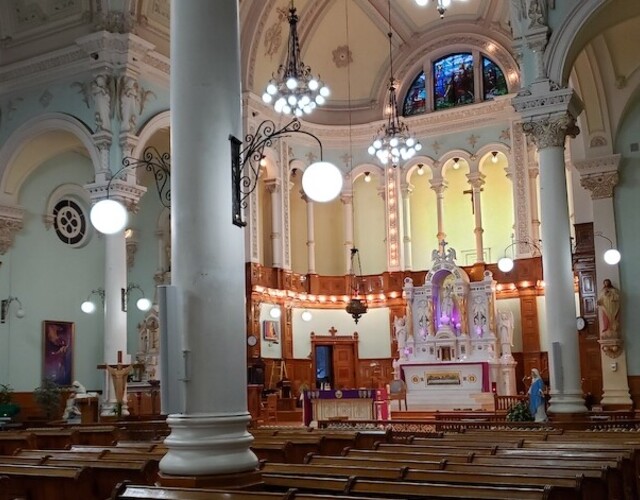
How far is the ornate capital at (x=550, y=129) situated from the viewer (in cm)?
1298

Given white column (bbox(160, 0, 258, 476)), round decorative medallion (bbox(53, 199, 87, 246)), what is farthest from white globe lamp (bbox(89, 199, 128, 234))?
round decorative medallion (bbox(53, 199, 87, 246))

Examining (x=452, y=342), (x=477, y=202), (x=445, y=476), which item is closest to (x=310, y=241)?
(x=477, y=202)

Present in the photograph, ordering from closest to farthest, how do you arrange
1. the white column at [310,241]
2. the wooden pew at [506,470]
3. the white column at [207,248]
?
the white column at [207,248] < the wooden pew at [506,470] < the white column at [310,241]

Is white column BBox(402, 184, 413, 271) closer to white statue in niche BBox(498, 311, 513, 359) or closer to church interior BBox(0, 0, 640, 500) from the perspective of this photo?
church interior BBox(0, 0, 640, 500)

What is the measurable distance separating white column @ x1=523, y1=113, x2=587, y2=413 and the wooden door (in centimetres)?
1267

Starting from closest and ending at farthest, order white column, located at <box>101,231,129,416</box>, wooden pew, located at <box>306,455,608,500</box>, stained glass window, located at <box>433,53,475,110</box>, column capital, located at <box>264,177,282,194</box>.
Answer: wooden pew, located at <box>306,455,608,500</box>
white column, located at <box>101,231,129,416</box>
column capital, located at <box>264,177,282,194</box>
stained glass window, located at <box>433,53,475,110</box>

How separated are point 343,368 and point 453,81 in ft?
31.4

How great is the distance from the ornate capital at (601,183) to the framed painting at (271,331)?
9.43 meters

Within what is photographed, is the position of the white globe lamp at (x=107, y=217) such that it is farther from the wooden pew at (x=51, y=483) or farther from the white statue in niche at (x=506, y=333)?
the white statue in niche at (x=506, y=333)

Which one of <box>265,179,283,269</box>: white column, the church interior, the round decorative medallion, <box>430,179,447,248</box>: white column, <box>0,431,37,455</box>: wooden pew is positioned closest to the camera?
the church interior

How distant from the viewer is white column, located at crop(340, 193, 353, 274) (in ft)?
83.7

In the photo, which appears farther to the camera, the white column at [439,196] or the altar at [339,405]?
the white column at [439,196]

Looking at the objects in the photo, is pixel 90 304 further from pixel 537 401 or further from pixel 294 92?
pixel 537 401

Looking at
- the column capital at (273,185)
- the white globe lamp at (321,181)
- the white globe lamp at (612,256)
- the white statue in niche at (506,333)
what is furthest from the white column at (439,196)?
the white globe lamp at (321,181)
